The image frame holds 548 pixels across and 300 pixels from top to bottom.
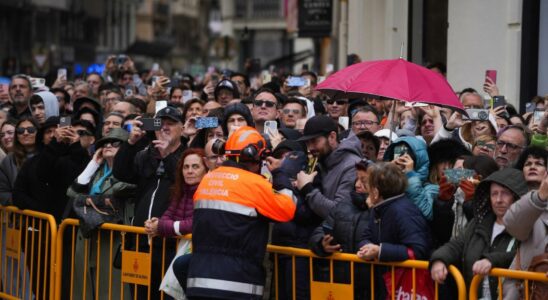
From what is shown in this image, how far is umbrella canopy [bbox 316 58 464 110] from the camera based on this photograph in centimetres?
977

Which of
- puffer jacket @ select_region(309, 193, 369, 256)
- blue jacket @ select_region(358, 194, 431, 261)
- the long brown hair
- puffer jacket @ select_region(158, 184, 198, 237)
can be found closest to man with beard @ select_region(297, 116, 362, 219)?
puffer jacket @ select_region(309, 193, 369, 256)

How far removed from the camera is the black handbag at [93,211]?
1063 cm

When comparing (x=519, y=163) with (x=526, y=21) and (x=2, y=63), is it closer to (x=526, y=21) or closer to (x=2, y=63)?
(x=526, y=21)

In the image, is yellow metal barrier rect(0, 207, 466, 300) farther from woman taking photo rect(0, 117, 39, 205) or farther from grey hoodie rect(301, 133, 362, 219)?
grey hoodie rect(301, 133, 362, 219)

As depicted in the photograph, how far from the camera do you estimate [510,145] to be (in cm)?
912

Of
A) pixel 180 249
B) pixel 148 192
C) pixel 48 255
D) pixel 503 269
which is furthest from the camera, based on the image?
pixel 48 255

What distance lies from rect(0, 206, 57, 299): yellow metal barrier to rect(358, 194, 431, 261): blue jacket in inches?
153

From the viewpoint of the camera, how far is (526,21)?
49.8 ft

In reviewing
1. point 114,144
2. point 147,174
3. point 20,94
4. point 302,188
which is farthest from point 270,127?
point 20,94

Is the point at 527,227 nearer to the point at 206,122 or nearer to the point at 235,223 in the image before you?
the point at 235,223

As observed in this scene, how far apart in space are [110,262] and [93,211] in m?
0.49

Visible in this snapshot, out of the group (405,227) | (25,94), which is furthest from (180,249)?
(25,94)

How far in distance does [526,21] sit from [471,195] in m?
7.44

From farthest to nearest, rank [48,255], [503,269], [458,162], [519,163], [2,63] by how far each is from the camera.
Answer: [2,63] → [48,255] → [458,162] → [519,163] → [503,269]
